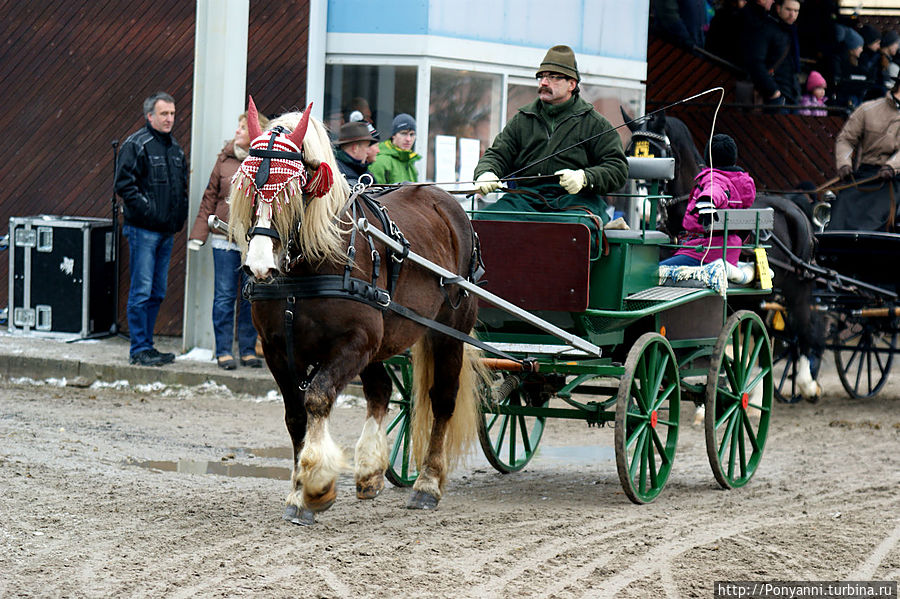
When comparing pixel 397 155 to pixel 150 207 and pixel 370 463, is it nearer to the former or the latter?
pixel 150 207

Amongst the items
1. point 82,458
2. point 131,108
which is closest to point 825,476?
point 82,458

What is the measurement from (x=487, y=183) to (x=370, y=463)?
5.34 feet

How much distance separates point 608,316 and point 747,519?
1.26 meters

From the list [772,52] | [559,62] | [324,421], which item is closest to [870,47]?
[772,52]

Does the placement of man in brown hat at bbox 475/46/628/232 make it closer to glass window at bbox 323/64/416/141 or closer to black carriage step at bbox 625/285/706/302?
black carriage step at bbox 625/285/706/302

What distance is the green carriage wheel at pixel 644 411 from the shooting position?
21.0ft

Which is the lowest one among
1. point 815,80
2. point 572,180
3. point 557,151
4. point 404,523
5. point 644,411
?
point 404,523

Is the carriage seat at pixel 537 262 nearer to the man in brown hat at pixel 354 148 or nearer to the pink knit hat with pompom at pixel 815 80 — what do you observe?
the man in brown hat at pixel 354 148

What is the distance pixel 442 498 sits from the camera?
675 cm

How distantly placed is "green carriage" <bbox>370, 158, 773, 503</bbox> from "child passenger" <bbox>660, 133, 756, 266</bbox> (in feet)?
0.78

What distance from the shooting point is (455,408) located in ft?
21.8

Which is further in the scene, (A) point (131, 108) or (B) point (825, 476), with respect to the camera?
(A) point (131, 108)

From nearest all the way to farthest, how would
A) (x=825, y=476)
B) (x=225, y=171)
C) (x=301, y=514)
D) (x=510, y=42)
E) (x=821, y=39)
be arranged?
(x=301, y=514), (x=825, y=476), (x=225, y=171), (x=510, y=42), (x=821, y=39)

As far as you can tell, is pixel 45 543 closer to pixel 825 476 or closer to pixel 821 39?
pixel 825 476
